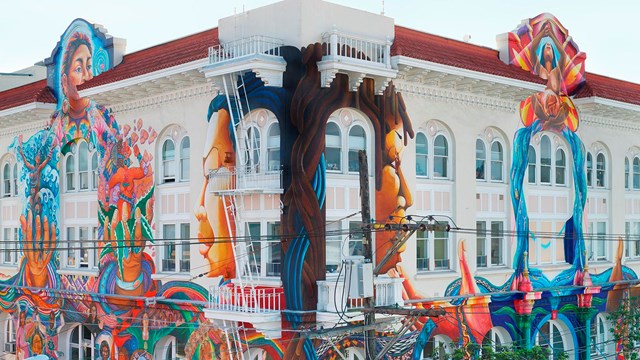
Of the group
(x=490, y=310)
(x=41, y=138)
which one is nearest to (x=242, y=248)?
(x=490, y=310)

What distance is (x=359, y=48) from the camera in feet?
91.3

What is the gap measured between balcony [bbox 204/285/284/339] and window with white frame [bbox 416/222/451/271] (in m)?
5.09

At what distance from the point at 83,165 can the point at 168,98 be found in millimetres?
6516

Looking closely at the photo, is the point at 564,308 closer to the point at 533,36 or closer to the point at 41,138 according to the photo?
the point at 533,36

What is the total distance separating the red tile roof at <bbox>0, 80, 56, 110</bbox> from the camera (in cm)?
3638

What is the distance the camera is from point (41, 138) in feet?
124

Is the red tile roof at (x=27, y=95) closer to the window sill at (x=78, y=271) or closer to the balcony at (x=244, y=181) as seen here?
the window sill at (x=78, y=271)

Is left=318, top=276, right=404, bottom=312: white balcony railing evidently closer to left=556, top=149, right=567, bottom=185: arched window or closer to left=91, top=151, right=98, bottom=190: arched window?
left=556, top=149, right=567, bottom=185: arched window

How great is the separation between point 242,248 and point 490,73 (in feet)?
31.6

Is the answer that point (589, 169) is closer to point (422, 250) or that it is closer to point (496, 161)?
point (496, 161)

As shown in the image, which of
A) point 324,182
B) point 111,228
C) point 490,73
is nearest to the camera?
point 324,182

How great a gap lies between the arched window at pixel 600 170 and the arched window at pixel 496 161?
6781 millimetres

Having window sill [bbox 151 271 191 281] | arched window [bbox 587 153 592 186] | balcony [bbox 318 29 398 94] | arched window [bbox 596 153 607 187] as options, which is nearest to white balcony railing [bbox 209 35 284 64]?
balcony [bbox 318 29 398 94]

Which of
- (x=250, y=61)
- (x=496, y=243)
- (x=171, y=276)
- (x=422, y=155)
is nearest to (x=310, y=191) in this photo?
(x=250, y=61)
